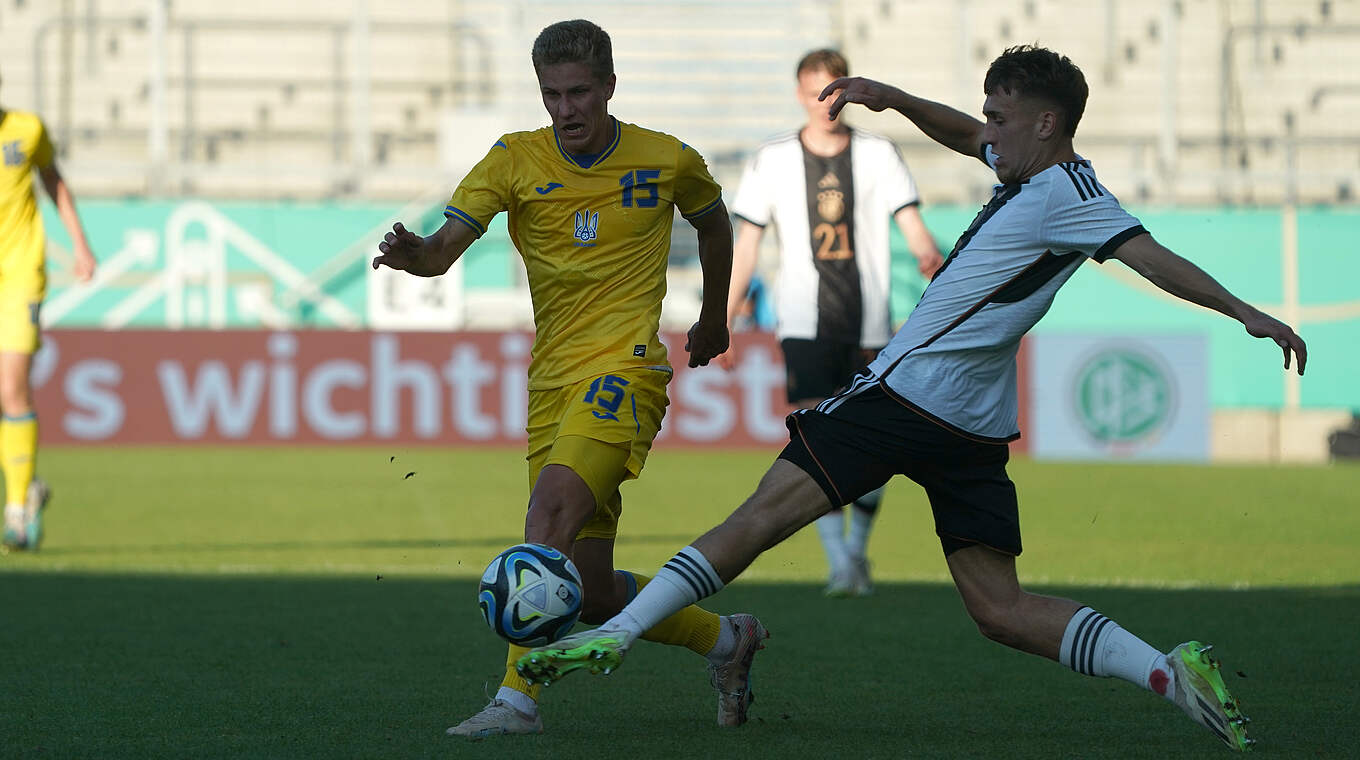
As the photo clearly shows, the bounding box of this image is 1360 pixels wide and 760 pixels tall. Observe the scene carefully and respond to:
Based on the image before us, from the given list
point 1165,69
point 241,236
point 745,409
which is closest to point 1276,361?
point 1165,69

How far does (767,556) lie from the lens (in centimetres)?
1009

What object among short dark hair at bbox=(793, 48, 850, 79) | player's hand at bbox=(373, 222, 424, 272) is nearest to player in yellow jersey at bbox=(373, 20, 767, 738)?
player's hand at bbox=(373, 222, 424, 272)

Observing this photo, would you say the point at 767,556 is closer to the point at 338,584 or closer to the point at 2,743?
the point at 338,584

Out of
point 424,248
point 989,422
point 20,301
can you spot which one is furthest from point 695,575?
point 20,301

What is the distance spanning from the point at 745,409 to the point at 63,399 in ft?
21.8

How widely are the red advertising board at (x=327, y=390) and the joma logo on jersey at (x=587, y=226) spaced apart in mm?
12704

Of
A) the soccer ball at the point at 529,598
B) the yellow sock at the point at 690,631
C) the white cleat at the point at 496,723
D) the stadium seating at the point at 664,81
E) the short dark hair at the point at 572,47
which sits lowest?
the white cleat at the point at 496,723

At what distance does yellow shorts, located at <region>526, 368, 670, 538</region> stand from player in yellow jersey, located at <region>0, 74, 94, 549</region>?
5.20 meters

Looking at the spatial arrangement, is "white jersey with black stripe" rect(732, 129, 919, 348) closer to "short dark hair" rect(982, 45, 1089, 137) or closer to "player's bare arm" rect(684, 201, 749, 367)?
"player's bare arm" rect(684, 201, 749, 367)

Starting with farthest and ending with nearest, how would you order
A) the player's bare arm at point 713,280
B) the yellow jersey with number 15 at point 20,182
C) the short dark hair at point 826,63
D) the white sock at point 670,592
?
1. the yellow jersey with number 15 at point 20,182
2. the short dark hair at point 826,63
3. the player's bare arm at point 713,280
4. the white sock at point 670,592

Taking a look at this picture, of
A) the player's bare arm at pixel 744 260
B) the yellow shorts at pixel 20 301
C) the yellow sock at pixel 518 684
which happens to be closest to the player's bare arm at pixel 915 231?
the player's bare arm at pixel 744 260

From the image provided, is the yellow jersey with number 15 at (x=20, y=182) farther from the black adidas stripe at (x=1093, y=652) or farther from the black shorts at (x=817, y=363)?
the black adidas stripe at (x=1093, y=652)

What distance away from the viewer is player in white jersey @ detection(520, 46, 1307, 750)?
4.40 meters

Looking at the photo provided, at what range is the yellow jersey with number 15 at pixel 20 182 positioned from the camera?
9445 millimetres
